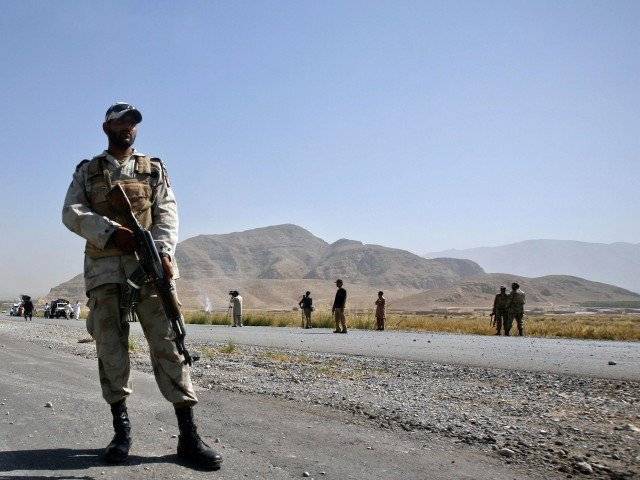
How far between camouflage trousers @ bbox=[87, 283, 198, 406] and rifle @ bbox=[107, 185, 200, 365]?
0.10 m

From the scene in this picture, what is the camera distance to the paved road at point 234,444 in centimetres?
358

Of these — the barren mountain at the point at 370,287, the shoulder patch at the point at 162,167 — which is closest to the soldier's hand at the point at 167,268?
the shoulder patch at the point at 162,167

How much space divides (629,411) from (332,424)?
3.28 metres

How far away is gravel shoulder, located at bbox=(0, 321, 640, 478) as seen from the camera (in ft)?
14.0

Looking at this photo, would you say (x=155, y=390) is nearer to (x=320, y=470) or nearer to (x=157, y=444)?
(x=157, y=444)

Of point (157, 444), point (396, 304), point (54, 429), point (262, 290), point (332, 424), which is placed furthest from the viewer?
point (262, 290)

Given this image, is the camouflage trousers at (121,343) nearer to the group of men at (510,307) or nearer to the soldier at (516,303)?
the group of men at (510,307)

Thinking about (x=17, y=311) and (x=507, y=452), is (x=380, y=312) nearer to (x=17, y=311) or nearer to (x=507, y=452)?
(x=507, y=452)

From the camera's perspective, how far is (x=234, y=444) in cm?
421

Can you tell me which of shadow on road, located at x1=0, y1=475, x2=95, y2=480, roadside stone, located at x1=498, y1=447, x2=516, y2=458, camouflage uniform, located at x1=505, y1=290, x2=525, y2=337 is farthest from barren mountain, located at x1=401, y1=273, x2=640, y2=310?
shadow on road, located at x1=0, y1=475, x2=95, y2=480

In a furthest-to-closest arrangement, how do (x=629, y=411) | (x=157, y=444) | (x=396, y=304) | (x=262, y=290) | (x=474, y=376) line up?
1. (x=262, y=290)
2. (x=396, y=304)
3. (x=474, y=376)
4. (x=629, y=411)
5. (x=157, y=444)

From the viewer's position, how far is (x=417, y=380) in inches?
339

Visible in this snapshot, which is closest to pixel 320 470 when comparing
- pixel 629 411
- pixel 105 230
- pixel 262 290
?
pixel 105 230

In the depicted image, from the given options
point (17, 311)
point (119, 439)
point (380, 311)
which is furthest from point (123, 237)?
point (17, 311)
